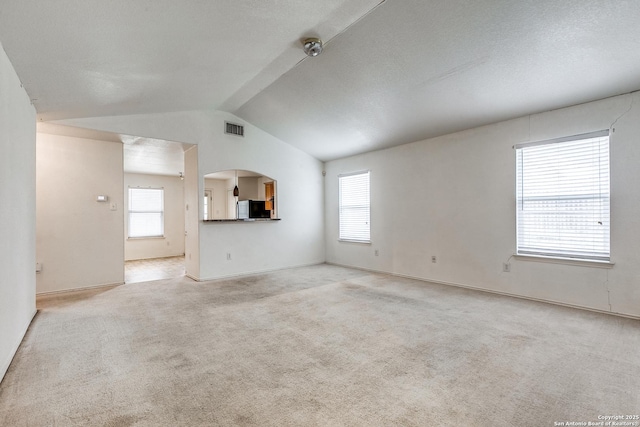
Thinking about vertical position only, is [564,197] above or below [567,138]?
below

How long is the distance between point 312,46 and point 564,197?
11.6 ft

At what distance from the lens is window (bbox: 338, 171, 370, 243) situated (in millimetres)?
6228

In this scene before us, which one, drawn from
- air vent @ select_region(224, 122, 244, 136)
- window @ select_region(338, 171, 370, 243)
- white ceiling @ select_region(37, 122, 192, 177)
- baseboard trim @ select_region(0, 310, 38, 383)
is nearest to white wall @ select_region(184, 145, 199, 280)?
white ceiling @ select_region(37, 122, 192, 177)

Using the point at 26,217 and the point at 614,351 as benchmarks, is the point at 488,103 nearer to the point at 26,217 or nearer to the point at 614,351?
the point at 614,351

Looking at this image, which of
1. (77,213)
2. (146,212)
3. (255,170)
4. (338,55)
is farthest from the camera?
(146,212)

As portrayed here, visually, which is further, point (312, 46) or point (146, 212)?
point (146, 212)

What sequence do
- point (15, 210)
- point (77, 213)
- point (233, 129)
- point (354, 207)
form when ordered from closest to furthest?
point (15, 210) < point (77, 213) < point (233, 129) < point (354, 207)

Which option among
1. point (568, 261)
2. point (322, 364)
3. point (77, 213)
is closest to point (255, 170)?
point (77, 213)

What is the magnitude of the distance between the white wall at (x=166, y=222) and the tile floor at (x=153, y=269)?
0.30 metres

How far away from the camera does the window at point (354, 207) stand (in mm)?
6228

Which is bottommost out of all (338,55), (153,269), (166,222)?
(153,269)

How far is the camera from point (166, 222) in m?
8.50

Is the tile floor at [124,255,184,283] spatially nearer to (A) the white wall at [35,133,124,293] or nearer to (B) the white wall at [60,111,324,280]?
(A) the white wall at [35,133,124,293]

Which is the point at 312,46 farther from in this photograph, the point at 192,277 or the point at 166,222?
the point at 166,222
